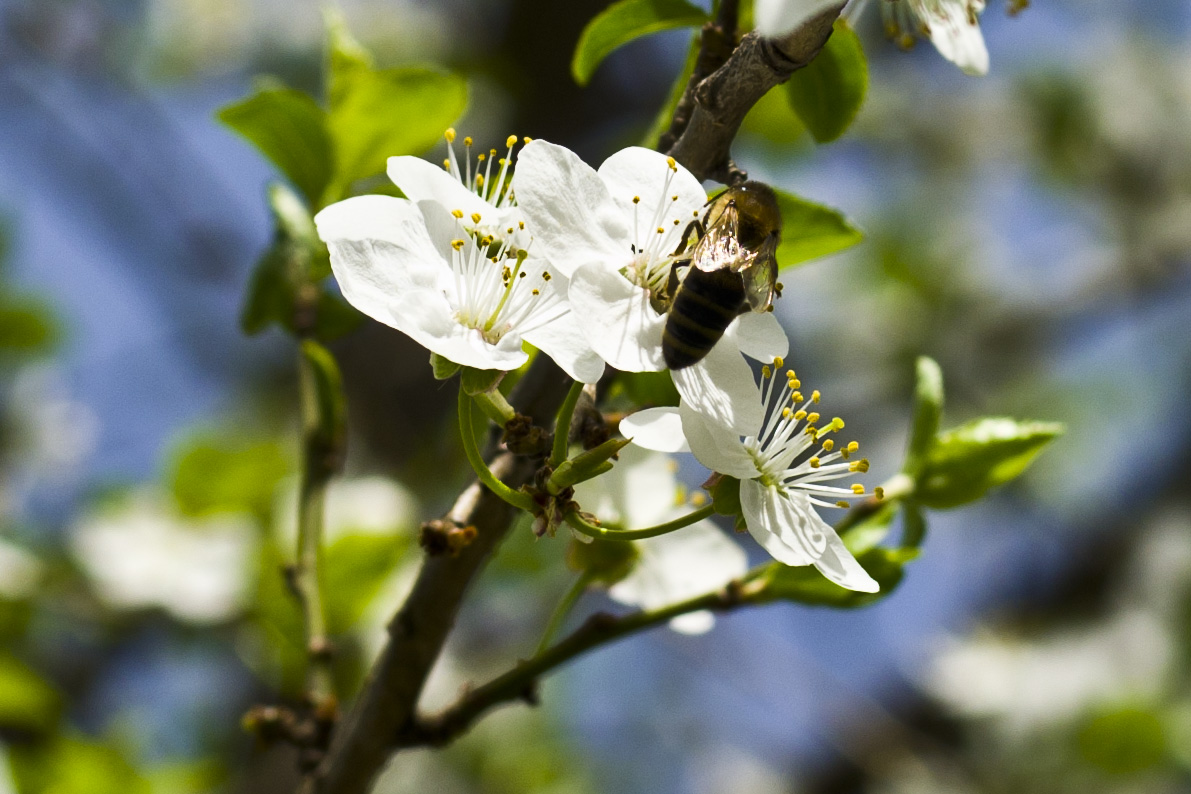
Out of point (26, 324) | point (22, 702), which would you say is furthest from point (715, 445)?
point (26, 324)

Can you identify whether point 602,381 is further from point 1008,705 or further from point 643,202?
point 1008,705

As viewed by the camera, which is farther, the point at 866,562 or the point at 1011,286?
the point at 1011,286

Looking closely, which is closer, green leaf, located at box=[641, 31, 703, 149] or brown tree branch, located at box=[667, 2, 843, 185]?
brown tree branch, located at box=[667, 2, 843, 185]

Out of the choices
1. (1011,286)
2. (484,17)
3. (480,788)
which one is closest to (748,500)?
(480,788)

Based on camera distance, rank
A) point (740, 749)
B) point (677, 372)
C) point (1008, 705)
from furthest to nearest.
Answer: point (740, 749) < point (1008, 705) < point (677, 372)

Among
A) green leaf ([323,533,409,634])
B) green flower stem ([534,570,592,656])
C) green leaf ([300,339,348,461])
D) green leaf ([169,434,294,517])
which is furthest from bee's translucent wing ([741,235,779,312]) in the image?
green leaf ([169,434,294,517])

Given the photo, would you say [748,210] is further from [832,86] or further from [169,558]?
[169,558]

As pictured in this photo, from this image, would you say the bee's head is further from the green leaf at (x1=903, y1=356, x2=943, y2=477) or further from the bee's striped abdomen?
the green leaf at (x1=903, y1=356, x2=943, y2=477)
